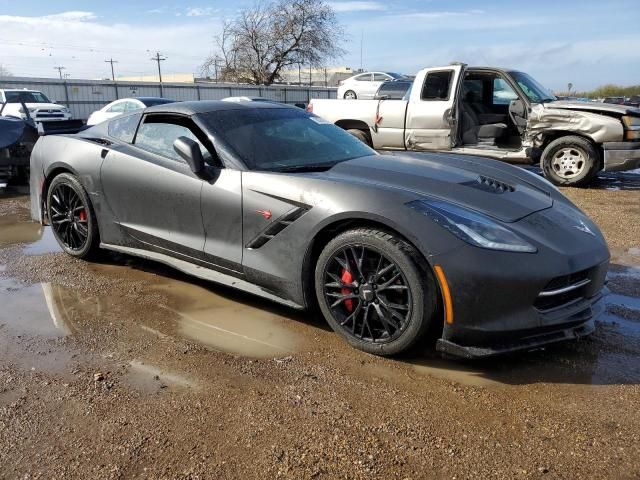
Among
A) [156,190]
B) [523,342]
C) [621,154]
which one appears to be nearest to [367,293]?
[523,342]

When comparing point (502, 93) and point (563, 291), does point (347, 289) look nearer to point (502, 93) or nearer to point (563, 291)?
point (563, 291)

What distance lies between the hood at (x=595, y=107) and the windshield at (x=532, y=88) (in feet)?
0.93

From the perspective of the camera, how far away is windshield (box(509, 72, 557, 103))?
28.8 feet

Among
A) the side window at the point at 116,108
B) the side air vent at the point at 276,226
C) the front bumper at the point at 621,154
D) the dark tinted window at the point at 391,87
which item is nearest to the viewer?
the side air vent at the point at 276,226

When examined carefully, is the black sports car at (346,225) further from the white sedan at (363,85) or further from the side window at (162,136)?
the white sedan at (363,85)

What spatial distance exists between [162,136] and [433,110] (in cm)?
610

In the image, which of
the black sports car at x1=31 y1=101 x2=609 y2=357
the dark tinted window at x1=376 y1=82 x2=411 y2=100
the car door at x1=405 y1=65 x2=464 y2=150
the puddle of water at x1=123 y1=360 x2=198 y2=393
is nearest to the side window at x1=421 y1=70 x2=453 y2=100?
the car door at x1=405 y1=65 x2=464 y2=150

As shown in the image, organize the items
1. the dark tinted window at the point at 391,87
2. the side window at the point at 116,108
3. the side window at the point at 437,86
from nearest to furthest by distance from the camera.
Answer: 1. the side window at the point at 437,86
2. the side window at the point at 116,108
3. the dark tinted window at the point at 391,87

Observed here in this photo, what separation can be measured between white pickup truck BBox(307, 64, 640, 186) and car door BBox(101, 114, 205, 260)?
601 cm

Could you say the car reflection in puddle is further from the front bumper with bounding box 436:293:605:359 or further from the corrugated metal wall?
the corrugated metal wall

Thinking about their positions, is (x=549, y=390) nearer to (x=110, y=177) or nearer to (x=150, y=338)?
(x=150, y=338)

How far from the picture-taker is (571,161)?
331 inches

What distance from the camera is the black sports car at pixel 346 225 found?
9.09 feet

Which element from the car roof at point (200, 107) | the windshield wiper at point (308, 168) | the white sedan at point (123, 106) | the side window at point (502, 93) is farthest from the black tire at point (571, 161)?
the white sedan at point (123, 106)
